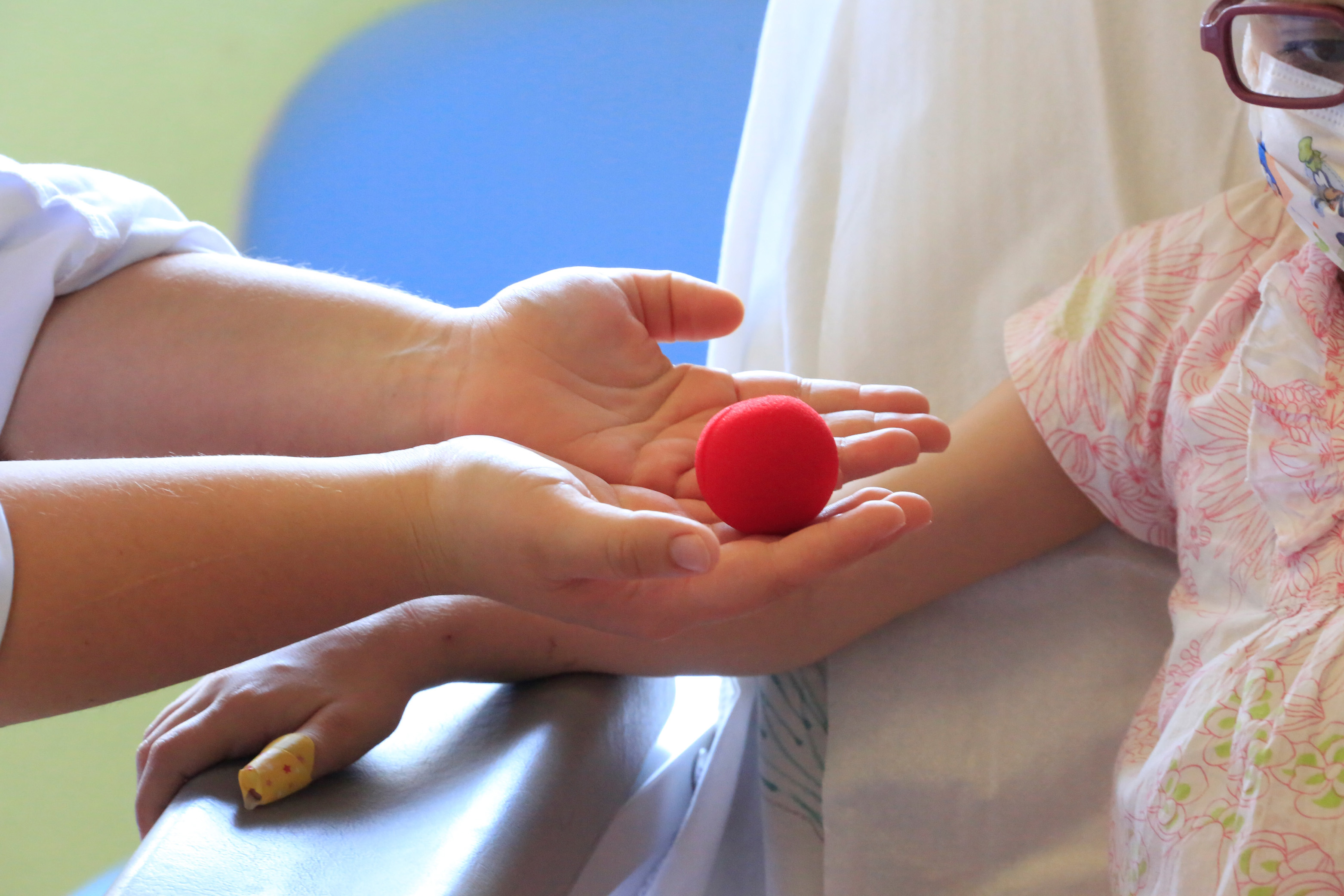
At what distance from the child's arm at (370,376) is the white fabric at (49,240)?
0.02m

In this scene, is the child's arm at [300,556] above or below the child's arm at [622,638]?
above

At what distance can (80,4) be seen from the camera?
126 centimetres

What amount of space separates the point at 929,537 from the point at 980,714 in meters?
0.14

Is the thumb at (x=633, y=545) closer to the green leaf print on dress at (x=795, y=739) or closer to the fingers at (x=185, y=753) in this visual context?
the fingers at (x=185, y=753)

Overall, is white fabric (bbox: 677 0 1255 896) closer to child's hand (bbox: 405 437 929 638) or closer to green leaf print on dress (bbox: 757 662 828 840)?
green leaf print on dress (bbox: 757 662 828 840)

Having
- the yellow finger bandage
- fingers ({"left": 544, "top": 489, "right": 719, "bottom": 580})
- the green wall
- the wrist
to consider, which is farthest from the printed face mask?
the green wall

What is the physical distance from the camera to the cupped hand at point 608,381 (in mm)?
667

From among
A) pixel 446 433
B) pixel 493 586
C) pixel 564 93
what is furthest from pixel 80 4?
pixel 493 586

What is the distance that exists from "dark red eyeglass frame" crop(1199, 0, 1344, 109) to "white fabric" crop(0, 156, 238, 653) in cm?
67

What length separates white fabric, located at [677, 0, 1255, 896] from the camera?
725mm

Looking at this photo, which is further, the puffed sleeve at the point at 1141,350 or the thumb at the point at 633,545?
the puffed sleeve at the point at 1141,350

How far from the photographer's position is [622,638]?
0.65m

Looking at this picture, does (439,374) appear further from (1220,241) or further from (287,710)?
(1220,241)

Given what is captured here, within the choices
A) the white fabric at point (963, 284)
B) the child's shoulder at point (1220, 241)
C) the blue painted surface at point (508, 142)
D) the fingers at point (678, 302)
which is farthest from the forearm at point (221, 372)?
the blue painted surface at point (508, 142)
